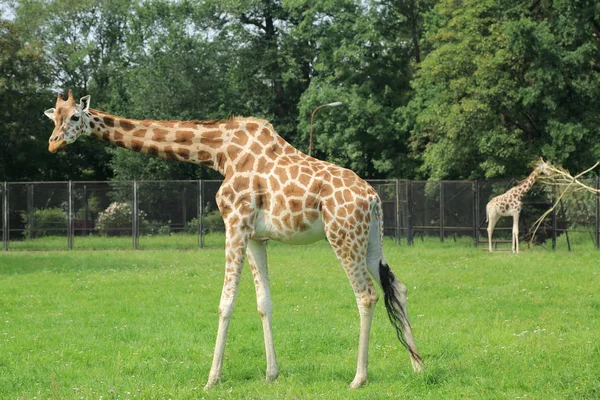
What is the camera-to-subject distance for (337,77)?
43.2 meters

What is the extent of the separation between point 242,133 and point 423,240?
79.5 feet

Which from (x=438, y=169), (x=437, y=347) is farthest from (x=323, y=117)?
(x=437, y=347)

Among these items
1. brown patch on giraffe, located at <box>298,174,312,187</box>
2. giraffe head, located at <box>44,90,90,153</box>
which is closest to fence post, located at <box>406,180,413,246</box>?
brown patch on giraffe, located at <box>298,174,312,187</box>

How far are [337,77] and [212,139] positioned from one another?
33968 millimetres

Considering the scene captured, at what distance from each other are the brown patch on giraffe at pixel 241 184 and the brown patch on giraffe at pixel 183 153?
756 mm

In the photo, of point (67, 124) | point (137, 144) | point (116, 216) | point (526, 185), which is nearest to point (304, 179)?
point (137, 144)

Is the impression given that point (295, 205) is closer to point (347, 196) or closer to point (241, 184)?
point (347, 196)

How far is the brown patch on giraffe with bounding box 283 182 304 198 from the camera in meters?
9.22

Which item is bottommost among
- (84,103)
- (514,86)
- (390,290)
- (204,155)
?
(390,290)

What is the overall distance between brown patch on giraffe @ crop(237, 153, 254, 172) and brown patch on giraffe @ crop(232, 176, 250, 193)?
118mm

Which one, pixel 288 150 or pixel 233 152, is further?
pixel 288 150

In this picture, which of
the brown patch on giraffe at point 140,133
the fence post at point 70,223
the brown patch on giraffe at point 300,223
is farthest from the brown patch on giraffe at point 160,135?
the fence post at point 70,223

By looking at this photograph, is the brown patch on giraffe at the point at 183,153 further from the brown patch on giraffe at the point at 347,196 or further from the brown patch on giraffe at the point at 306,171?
the brown patch on giraffe at the point at 347,196

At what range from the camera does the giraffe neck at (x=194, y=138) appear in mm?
9734
